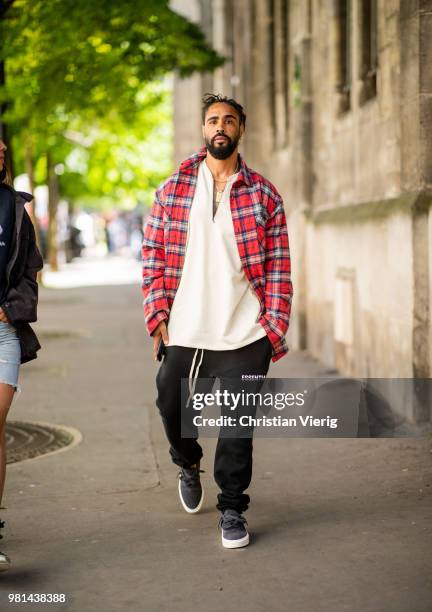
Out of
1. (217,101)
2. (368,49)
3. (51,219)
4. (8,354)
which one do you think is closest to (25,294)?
(8,354)

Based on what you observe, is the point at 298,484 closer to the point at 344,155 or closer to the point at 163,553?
the point at 163,553

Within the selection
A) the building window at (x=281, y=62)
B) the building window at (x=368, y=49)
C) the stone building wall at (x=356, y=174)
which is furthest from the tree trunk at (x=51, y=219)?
the building window at (x=368, y=49)

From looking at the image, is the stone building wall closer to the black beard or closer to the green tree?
the green tree

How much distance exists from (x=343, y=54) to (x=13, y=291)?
7622mm

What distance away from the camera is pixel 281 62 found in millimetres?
16734

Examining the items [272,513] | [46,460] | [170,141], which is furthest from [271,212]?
[170,141]

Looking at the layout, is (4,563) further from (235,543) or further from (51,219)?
(51,219)

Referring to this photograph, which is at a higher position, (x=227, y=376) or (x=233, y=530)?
(x=227, y=376)

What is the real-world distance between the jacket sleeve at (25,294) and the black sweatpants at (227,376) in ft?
2.37

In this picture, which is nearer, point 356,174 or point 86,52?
point 356,174

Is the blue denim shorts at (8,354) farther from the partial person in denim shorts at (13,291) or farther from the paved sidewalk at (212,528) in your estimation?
the paved sidewalk at (212,528)

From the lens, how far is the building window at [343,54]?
466 inches

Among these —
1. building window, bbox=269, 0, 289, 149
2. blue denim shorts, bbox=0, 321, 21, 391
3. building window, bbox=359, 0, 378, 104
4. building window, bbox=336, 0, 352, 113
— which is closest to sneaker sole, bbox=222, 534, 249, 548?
blue denim shorts, bbox=0, 321, 21, 391

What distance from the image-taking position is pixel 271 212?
18.2 feet
